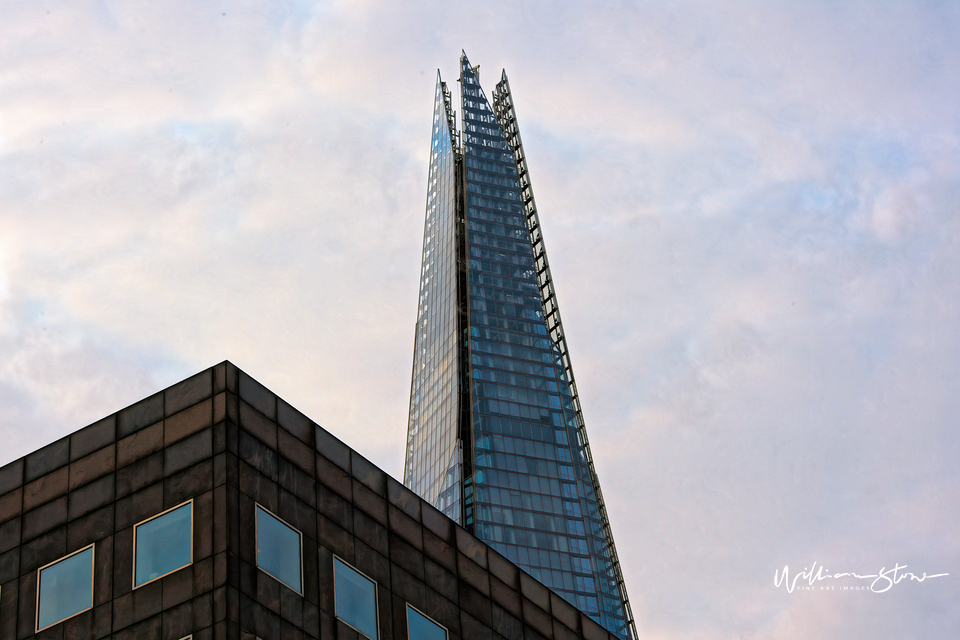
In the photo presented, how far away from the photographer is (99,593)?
3650 centimetres

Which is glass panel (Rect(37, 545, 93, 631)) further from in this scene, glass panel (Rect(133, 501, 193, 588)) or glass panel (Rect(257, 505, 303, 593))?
glass panel (Rect(257, 505, 303, 593))

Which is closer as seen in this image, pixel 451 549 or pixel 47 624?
pixel 47 624

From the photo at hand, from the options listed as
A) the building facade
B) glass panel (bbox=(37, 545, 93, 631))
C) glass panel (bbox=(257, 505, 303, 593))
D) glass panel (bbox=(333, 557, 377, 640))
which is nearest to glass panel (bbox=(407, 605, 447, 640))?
the building facade

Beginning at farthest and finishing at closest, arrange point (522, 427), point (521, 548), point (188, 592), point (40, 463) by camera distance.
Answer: point (522, 427)
point (521, 548)
point (40, 463)
point (188, 592)

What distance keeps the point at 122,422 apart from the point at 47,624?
5727 mm

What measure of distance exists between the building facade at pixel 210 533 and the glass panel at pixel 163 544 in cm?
4

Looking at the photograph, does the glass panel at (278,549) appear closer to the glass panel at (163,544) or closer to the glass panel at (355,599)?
the glass panel at (355,599)

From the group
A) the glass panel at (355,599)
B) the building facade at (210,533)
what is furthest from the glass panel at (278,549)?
the glass panel at (355,599)

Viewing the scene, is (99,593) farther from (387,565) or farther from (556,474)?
(556,474)

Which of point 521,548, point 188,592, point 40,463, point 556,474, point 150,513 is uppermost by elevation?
point 556,474

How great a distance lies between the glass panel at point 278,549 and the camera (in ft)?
119

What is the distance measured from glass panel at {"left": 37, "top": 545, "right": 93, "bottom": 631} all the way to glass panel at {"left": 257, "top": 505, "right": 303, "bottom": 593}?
478cm

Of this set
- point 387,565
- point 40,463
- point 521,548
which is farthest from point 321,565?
point 521,548

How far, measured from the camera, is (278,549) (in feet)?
121
